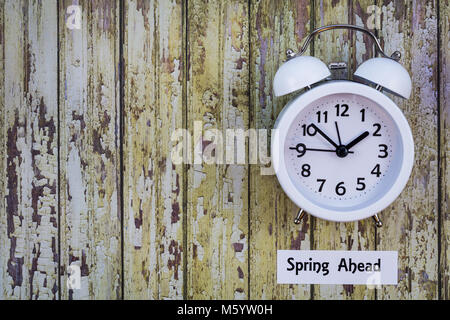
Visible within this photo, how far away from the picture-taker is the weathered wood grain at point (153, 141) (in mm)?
1050

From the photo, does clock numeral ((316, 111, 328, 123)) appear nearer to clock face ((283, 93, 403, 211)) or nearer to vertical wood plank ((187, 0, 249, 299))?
clock face ((283, 93, 403, 211))

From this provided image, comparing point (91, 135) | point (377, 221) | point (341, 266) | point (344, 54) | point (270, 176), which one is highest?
point (344, 54)

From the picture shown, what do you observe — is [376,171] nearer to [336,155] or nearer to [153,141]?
[336,155]

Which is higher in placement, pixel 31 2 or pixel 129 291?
pixel 31 2

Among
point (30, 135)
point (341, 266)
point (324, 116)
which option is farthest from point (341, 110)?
point (30, 135)

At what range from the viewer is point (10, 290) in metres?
1.09

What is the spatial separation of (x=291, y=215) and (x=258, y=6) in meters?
0.53

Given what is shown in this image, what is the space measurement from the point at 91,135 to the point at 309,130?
55 cm

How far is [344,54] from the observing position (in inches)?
40.7

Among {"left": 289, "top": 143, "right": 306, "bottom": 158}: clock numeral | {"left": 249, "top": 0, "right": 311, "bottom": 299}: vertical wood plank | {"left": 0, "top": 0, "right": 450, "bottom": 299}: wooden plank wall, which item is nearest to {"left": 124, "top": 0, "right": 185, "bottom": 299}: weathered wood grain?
{"left": 0, "top": 0, "right": 450, "bottom": 299}: wooden plank wall

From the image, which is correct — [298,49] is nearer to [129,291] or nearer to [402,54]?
[402,54]

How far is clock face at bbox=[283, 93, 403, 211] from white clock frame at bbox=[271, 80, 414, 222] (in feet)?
0.11

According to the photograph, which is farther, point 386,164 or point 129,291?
point 129,291

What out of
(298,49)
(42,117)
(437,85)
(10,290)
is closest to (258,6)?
(298,49)
